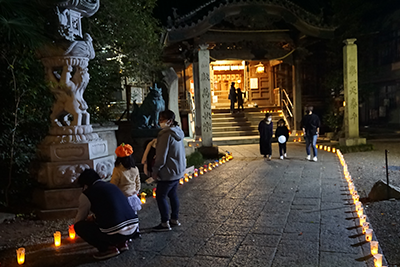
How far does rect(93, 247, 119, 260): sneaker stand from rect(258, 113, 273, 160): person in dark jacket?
7812 millimetres

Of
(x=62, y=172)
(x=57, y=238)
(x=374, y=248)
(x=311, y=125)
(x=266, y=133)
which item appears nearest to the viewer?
(x=374, y=248)

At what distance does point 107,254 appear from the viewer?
12.8 ft

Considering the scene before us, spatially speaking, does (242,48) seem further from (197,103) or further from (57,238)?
(57,238)

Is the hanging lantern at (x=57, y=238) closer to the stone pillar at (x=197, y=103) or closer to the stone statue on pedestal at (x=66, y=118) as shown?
the stone statue on pedestal at (x=66, y=118)

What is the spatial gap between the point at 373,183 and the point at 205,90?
6.64m

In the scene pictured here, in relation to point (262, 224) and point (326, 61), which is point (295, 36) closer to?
point (326, 61)

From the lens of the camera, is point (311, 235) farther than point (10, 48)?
No

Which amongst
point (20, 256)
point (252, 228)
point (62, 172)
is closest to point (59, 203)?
point (62, 172)

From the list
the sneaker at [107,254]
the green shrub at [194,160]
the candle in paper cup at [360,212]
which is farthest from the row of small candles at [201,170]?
the candle in paper cup at [360,212]

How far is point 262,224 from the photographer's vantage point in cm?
494

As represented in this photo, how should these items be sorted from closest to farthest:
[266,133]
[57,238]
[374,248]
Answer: [374,248] < [57,238] < [266,133]

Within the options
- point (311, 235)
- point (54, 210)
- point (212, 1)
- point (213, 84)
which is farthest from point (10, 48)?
point (213, 84)

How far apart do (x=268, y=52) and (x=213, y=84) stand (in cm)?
692

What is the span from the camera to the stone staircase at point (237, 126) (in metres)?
16.0
